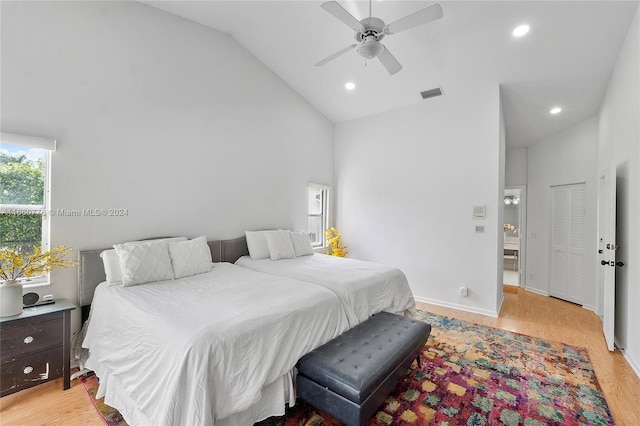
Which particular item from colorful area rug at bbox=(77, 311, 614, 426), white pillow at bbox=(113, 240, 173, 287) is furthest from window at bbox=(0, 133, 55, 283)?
colorful area rug at bbox=(77, 311, 614, 426)

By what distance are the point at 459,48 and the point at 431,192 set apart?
2.03 meters

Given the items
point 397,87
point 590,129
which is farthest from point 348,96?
point 590,129

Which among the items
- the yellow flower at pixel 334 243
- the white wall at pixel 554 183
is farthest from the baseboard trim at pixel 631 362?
the yellow flower at pixel 334 243

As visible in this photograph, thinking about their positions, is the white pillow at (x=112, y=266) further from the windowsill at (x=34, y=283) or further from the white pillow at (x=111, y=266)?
the windowsill at (x=34, y=283)

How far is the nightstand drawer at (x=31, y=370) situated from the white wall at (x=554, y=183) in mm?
6686

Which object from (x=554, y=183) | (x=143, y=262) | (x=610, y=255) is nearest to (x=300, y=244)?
(x=143, y=262)

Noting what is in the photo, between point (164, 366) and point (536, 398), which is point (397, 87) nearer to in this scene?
point (536, 398)

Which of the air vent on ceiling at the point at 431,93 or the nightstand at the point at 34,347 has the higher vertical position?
the air vent on ceiling at the point at 431,93

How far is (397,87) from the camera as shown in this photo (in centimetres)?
444

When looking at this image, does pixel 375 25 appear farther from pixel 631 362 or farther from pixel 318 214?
pixel 631 362

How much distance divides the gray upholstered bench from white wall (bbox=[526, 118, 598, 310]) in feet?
13.9

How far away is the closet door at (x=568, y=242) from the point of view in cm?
475

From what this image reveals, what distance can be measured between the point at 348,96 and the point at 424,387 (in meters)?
4.32

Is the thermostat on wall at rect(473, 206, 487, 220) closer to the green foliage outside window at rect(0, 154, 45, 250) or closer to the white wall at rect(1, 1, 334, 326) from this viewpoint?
the white wall at rect(1, 1, 334, 326)
